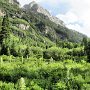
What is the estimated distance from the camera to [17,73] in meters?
45.9

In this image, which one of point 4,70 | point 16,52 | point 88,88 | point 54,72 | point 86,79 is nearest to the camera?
point 88,88

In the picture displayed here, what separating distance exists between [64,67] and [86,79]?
19.8 ft

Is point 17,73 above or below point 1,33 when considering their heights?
below

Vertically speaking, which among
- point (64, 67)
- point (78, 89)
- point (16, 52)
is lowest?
point (78, 89)

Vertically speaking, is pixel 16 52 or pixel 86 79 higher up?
pixel 16 52

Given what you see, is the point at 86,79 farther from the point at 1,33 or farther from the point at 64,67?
the point at 1,33

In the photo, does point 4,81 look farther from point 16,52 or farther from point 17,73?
point 16,52

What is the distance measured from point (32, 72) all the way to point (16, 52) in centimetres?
6214

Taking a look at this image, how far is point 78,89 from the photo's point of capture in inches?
1572

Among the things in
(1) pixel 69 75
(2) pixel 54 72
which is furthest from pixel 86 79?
(2) pixel 54 72

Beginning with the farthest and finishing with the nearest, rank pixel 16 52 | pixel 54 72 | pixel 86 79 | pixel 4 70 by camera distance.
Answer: pixel 16 52, pixel 4 70, pixel 54 72, pixel 86 79

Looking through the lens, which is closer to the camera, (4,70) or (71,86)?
(71,86)

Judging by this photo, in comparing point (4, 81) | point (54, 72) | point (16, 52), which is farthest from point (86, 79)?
point (16, 52)

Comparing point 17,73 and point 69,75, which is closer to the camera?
point 69,75
